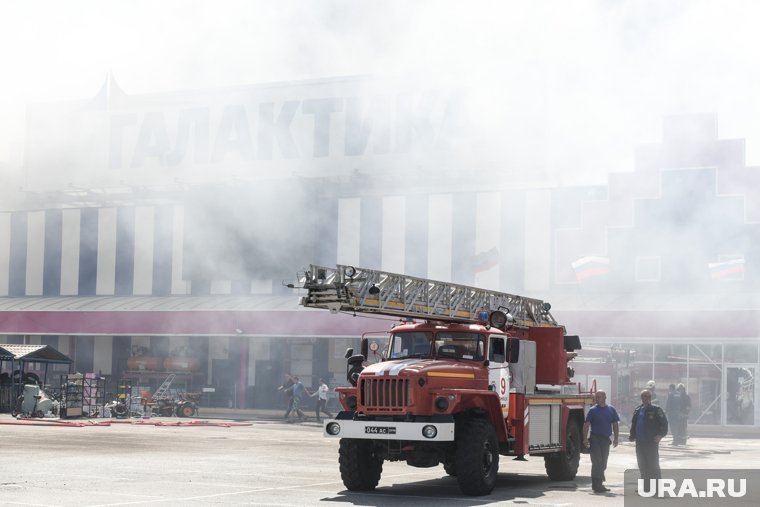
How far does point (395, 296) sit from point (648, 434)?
4.14m

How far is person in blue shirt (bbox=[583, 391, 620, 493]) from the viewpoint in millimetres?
16719

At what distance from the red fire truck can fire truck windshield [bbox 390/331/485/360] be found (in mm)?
Result: 15

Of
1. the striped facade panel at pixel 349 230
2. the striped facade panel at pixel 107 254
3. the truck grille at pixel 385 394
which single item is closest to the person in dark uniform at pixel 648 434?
the truck grille at pixel 385 394

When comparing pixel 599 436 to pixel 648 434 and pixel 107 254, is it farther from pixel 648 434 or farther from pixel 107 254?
pixel 107 254

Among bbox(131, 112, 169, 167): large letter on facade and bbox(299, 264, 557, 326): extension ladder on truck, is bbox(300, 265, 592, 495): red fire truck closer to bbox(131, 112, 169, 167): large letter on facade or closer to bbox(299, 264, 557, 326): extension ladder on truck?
bbox(299, 264, 557, 326): extension ladder on truck

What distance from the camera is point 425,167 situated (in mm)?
49531

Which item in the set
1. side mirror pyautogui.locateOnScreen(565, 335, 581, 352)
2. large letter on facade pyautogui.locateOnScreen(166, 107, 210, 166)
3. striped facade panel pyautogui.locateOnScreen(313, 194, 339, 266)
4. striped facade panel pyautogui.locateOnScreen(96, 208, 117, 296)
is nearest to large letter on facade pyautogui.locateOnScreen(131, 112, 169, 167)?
large letter on facade pyautogui.locateOnScreen(166, 107, 210, 166)

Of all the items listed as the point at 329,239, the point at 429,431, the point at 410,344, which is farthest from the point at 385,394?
the point at 329,239

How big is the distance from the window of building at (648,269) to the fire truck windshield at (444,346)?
26.3 m

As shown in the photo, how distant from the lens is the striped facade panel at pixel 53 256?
2269 inches

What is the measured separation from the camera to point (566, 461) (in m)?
18.8

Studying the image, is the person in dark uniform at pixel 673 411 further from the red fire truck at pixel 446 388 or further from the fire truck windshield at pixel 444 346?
the fire truck windshield at pixel 444 346

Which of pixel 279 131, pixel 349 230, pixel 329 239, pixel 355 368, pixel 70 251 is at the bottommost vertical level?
pixel 355 368

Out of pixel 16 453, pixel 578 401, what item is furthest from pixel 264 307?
pixel 578 401
